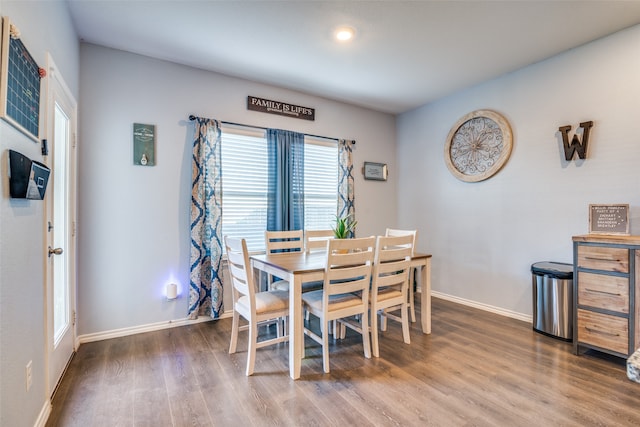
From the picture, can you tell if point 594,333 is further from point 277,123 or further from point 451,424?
point 277,123

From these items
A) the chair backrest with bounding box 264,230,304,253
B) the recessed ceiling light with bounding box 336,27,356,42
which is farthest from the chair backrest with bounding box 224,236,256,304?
the recessed ceiling light with bounding box 336,27,356,42

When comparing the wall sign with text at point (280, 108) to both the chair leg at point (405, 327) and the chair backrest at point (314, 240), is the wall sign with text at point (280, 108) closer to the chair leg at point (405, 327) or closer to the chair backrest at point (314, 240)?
the chair backrest at point (314, 240)

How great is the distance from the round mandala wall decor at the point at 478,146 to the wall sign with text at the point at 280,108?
1.90 m

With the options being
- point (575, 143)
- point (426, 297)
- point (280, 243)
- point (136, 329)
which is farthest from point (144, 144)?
point (575, 143)

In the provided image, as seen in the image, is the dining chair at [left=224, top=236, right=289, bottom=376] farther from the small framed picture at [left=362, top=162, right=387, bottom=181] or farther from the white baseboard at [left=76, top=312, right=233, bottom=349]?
the small framed picture at [left=362, top=162, right=387, bottom=181]

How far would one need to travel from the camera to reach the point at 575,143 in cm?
291

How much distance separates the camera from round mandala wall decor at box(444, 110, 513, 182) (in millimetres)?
3518

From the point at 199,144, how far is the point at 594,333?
3.85m

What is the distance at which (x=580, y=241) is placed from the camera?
2467 millimetres

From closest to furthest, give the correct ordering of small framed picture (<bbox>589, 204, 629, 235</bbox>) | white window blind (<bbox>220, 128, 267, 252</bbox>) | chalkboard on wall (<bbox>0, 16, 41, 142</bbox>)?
chalkboard on wall (<bbox>0, 16, 41, 142</bbox>) < small framed picture (<bbox>589, 204, 629, 235</bbox>) < white window blind (<bbox>220, 128, 267, 252</bbox>)

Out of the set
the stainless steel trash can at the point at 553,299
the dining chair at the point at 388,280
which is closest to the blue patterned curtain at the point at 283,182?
the dining chair at the point at 388,280

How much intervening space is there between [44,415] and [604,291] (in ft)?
12.4

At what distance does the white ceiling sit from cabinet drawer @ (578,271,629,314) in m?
2.07

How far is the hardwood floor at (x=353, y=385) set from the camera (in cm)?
176
